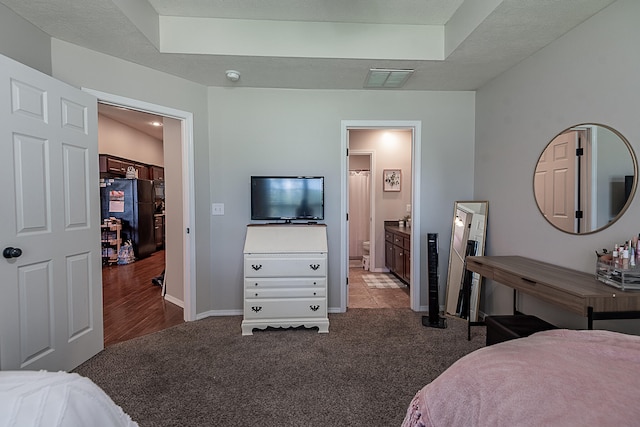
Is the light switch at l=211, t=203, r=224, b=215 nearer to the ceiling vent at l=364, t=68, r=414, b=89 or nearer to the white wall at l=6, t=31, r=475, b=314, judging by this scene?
the white wall at l=6, t=31, r=475, b=314

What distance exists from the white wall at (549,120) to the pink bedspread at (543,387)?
1.36 metres

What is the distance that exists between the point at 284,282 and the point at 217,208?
1142 mm

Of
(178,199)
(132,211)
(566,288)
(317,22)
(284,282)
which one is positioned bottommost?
(284,282)

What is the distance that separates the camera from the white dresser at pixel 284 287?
2801mm

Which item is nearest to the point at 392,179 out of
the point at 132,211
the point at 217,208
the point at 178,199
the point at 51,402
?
the point at 217,208

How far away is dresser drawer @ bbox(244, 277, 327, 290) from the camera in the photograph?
9.19 ft

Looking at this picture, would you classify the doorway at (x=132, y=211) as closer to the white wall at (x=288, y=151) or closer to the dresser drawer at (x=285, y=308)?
the white wall at (x=288, y=151)

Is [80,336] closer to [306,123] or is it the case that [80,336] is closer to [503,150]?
[306,123]

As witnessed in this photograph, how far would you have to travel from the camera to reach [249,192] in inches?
129

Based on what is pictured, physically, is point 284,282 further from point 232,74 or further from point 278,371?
point 232,74

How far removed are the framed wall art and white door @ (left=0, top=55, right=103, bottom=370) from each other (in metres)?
4.04

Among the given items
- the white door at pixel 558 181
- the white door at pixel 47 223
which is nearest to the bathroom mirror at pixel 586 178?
the white door at pixel 558 181

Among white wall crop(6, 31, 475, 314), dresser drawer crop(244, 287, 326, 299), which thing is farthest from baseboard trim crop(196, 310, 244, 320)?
dresser drawer crop(244, 287, 326, 299)

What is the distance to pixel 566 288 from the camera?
1693mm
